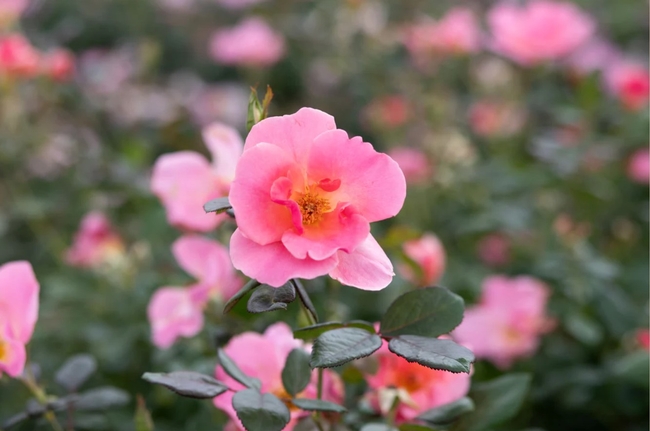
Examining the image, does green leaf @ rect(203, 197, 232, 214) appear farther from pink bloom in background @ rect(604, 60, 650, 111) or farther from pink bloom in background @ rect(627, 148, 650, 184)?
pink bloom in background @ rect(604, 60, 650, 111)

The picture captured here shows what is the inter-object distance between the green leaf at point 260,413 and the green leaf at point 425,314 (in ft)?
0.37

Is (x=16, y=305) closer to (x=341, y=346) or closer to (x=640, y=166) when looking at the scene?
(x=341, y=346)

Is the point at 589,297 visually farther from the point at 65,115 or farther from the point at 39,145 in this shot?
the point at 65,115

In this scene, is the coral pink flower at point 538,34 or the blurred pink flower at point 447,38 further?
the blurred pink flower at point 447,38

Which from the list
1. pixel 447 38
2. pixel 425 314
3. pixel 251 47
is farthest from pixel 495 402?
pixel 251 47

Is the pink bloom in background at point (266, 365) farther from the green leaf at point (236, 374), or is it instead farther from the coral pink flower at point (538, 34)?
the coral pink flower at point (538, 34)

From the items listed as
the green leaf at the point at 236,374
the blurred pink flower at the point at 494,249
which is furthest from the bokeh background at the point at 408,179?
the green leaf at the point at 236,374

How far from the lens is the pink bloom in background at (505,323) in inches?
42.2

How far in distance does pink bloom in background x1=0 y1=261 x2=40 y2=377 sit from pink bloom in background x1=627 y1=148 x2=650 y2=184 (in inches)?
52.2

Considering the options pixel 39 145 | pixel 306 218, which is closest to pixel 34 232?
pixel 39 145

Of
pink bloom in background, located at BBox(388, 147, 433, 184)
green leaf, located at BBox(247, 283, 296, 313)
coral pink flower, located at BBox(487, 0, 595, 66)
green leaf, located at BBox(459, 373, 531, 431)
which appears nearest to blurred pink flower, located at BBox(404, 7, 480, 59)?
coral pink flower, located at BBox(487, 0, 595, 66)

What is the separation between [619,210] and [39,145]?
1366 mm

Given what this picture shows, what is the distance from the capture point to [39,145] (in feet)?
5.16

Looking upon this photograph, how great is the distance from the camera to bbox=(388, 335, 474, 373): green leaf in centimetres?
51
